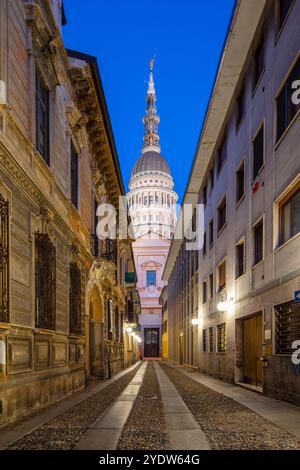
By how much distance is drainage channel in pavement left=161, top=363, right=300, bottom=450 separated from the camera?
609cm

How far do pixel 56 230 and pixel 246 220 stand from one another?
252 inches

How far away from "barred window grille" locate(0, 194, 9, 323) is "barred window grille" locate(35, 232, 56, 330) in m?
1.90

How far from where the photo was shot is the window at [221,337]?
18312mm

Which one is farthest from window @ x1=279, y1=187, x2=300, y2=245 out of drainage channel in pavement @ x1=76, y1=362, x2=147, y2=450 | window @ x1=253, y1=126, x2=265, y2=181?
drainage channel in pavement @ x1=76, y1=362, x2=147, y2=450

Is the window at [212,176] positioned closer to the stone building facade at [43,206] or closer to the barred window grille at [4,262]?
the stone building facade at [43,206]

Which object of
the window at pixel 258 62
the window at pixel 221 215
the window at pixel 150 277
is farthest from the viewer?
the window at pixel 150 277

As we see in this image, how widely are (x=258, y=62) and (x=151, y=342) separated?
→ 5882 centimetres

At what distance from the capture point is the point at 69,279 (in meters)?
12.7

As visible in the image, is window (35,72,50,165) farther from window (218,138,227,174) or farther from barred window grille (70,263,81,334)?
window (218,138,227,174)

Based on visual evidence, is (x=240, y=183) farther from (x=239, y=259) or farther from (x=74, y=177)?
(x=74, y=177)

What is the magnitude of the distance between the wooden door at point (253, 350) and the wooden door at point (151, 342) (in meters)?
54.2

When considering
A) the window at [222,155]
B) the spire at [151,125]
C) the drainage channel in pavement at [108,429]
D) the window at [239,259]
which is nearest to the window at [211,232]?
the window at [222,155]

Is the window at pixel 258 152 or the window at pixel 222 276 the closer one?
the window at pixel 258 152

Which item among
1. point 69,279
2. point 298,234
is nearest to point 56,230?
point 69,279
